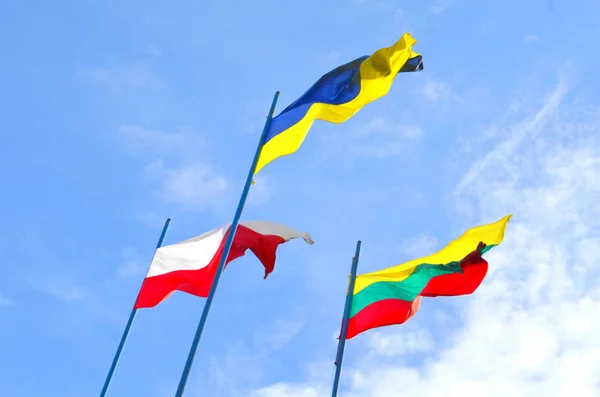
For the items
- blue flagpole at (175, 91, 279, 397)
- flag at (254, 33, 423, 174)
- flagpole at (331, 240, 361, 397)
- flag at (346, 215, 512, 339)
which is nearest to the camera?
blue flagpole at (175, 91, 279, 397)

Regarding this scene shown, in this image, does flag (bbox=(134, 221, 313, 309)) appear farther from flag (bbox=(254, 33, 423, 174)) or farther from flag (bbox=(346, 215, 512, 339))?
flag (bbox=(254, 33, 423, 174))

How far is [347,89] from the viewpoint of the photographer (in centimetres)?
1714

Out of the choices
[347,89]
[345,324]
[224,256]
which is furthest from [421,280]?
[224,256]

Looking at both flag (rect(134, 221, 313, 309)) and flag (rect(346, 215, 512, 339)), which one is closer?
flag (rect(134, 221, 313, 309))

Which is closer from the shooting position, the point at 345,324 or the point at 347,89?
the point at 347,89

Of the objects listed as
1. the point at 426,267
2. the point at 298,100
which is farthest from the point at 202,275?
the point at 426,267

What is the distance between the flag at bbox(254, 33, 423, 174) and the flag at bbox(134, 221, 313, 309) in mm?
3130

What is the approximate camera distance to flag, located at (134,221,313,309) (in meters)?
A: 17.5

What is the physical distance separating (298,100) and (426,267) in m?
6.15

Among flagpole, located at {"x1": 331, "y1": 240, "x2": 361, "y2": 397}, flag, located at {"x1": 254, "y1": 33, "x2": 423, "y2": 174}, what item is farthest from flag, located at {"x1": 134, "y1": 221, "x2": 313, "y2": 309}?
flag, located at {"x1": 254, "y1": 33, "x2": 423, "y2": 174}

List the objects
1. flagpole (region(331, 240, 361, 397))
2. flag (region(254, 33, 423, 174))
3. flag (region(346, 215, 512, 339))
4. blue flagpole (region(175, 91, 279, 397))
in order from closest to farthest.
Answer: blue flagpole (region(175, 91, 279, 397)) < flag (region(254, 33, 423, 174)) < flagpole (region(331, 240, 361, 397)) < flag (region(346, 215, 512, 339))

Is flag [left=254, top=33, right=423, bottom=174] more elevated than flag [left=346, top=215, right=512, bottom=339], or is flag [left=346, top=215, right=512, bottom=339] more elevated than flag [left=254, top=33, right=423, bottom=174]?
flag [left=254, top=33, right=423, bottom=174]

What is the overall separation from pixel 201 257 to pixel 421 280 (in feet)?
20.1

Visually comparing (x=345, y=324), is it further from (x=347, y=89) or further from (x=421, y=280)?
(x=347, y=89)
